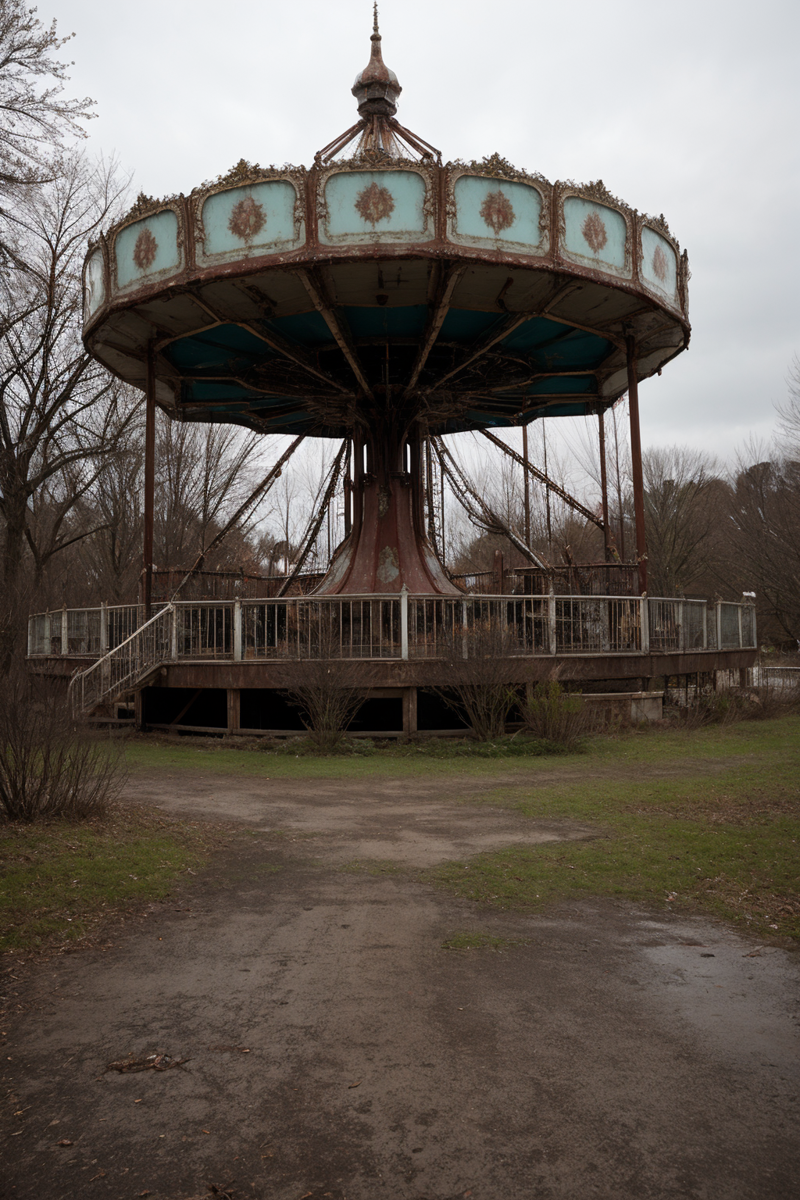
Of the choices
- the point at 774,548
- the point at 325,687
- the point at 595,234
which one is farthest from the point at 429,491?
the point at 774,548

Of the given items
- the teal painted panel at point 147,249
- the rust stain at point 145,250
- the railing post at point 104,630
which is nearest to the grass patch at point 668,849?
the railing post at point 104,630

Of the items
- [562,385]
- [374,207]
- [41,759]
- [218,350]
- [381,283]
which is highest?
[374,207]

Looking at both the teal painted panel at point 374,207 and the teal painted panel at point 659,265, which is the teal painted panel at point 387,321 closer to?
the teal painted panel at point 374,207

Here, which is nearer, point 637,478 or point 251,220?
point 251,220

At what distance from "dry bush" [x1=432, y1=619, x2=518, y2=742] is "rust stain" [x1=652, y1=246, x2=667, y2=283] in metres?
7.70

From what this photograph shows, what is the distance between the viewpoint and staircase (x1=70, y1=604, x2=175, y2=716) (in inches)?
578

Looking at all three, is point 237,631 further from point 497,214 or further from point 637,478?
point 637,478

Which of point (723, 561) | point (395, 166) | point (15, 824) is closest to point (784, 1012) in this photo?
point (15, 824)

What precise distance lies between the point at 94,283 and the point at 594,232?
9442mm

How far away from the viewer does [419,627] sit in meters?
14.9

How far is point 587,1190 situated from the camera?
261 cm

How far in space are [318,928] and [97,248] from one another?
15174mm

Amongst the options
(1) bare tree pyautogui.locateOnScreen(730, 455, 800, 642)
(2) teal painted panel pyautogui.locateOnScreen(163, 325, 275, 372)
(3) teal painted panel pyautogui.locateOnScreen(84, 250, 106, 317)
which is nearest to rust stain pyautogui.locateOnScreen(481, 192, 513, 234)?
(2) teal painted panel pyautogui.locateOnScreen(163, 325, 275, 372)

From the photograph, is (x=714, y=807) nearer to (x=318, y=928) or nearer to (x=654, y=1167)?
(x=318, y=928)
